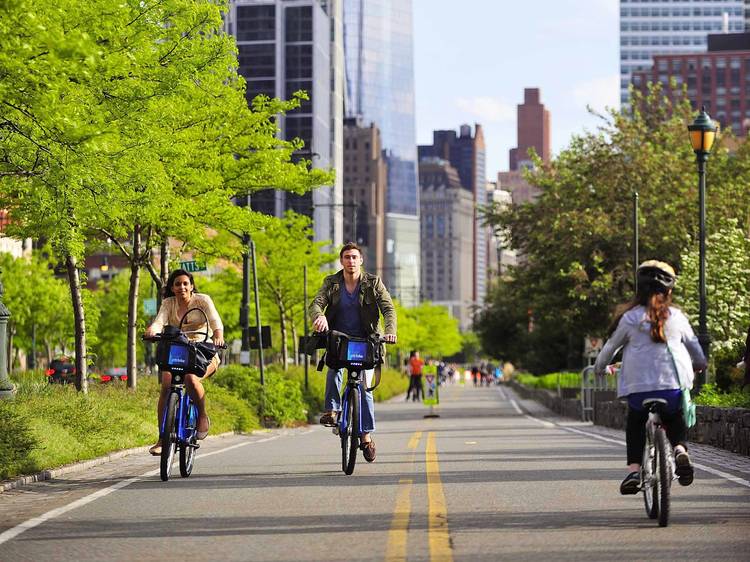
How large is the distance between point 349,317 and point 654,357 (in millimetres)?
4652

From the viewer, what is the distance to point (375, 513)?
35.1ft

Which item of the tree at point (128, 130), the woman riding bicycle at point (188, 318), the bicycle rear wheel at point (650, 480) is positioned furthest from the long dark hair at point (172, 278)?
the bicycle rear wheel at point (650, 480)

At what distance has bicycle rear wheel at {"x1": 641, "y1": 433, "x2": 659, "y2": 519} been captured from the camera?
9719mm

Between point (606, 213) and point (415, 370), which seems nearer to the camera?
point (606, 213)

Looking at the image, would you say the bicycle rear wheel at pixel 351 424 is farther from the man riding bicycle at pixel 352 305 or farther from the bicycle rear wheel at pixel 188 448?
the bicycle rear wheel at pixel 188 448

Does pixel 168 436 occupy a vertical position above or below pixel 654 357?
below

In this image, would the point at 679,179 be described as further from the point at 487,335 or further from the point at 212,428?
the point at 487,335

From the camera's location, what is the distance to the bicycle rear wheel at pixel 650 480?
9.72 m

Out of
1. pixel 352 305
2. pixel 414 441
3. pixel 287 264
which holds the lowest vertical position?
pixel 414 441

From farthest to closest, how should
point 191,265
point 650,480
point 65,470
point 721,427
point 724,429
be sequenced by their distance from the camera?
point 191,265, point 721,427, point 724,429, point 65,470, point 650,480

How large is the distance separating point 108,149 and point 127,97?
1028 mm

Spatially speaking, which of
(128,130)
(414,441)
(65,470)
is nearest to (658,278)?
(65,470)

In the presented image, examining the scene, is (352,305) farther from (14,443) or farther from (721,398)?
(721,398)

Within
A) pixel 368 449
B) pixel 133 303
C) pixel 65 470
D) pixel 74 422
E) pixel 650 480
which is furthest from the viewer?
pixel 133 303
